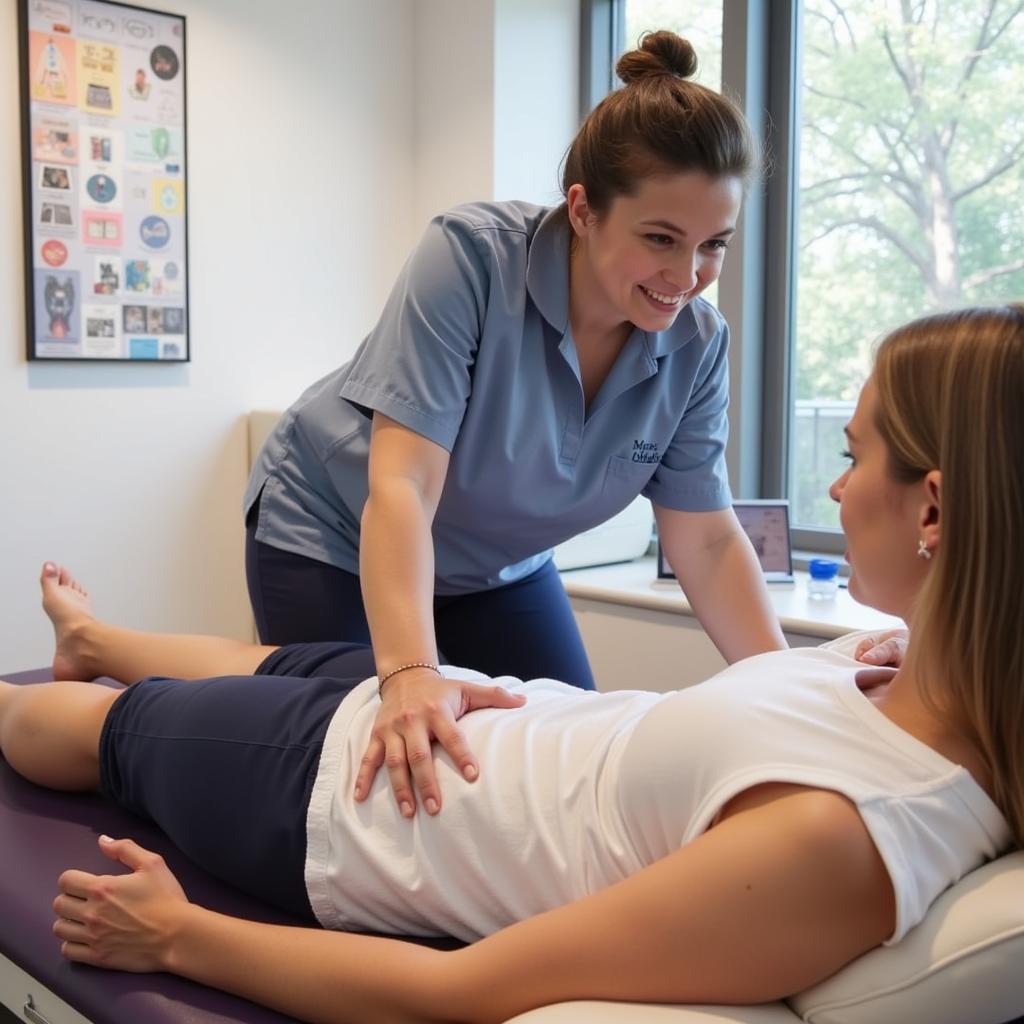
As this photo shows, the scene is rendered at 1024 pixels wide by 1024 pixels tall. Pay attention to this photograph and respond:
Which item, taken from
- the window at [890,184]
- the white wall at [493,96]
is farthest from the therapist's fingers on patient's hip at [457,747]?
the white wall at [493,96]

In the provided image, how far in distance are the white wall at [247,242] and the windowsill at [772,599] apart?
990 millimetres

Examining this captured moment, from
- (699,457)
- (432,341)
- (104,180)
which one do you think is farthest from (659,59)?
(104,180)

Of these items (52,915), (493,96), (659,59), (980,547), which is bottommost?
(52,915)

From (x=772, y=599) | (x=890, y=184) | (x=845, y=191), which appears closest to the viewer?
(x=772, y=599)

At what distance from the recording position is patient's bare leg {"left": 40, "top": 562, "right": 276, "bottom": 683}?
1.65 meters

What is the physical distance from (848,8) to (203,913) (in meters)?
2.56

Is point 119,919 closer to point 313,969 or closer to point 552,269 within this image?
point 313,969

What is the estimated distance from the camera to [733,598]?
5.50 ft

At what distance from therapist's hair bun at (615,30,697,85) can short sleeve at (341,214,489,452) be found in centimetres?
28

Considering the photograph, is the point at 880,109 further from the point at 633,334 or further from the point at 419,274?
the point at 419,274

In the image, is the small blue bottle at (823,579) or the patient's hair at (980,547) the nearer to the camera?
the patient's hair at (980,547)

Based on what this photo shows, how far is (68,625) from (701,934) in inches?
52.2

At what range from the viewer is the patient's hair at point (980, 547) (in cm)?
86

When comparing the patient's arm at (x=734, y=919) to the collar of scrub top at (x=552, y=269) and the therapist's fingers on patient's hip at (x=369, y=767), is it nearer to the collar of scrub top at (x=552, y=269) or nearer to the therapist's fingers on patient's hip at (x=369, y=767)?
the therapist's fingers on patient's hip at (x=369, y=767)
